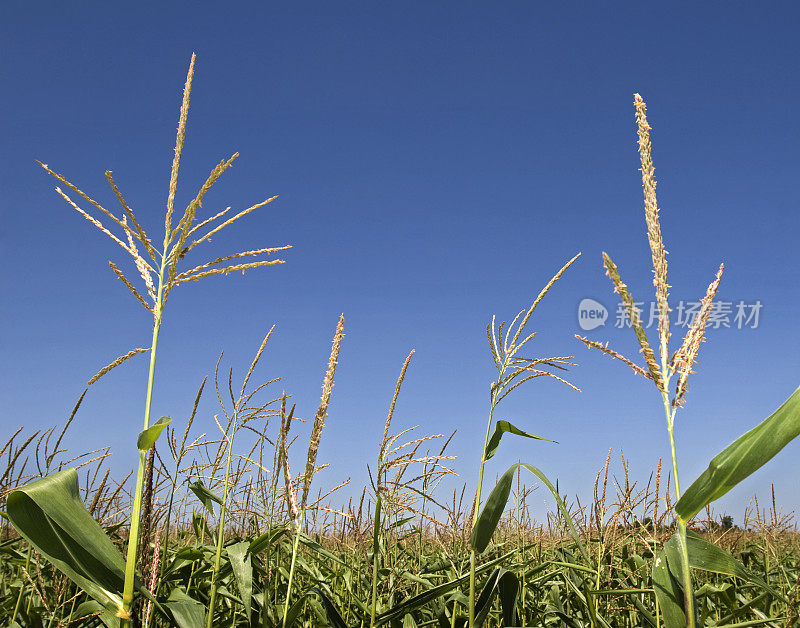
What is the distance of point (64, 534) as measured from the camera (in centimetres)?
194

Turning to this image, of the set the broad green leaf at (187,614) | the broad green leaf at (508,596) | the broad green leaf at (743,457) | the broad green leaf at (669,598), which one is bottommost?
the broad green leaf at (508,596)

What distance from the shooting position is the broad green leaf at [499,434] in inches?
107

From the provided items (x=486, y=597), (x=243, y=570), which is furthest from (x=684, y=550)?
(x=243, y=570)

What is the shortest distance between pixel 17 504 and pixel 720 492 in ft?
7.75

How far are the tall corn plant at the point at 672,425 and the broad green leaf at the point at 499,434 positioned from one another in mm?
716

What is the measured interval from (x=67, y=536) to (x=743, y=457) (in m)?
2.27

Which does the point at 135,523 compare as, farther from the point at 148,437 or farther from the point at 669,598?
the point at 669,598

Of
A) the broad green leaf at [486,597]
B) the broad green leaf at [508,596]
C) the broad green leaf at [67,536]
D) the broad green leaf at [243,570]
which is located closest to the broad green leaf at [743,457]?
the broad green leaf at [486,597]

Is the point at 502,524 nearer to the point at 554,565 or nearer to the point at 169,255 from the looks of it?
the point at 554,565

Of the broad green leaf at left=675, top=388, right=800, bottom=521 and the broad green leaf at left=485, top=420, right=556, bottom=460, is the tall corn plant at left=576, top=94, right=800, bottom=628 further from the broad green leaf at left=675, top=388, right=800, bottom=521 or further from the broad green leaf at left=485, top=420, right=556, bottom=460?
the broad green leaf at left=485, top=420, right=556, bottom=460

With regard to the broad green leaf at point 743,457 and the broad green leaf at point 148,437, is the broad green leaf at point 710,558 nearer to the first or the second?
the broad green leaf at point 743,457

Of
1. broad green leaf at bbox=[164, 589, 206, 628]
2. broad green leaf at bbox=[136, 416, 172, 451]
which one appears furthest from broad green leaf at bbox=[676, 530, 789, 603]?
broad green leaf at bbox=[136, 416, 172, 451]

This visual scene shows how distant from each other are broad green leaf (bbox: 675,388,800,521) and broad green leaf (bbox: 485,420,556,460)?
0.83m

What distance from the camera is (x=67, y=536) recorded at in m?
1.94
